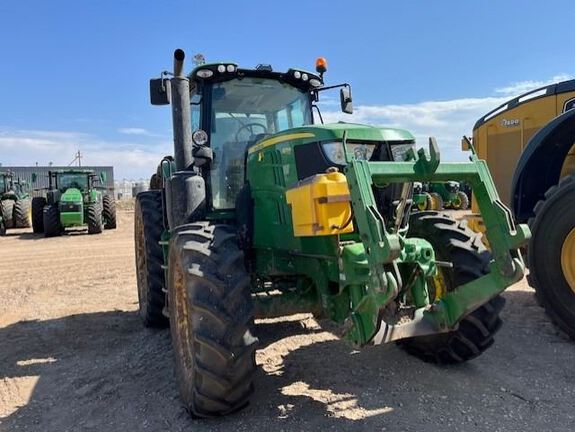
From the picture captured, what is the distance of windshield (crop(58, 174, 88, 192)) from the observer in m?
18.9

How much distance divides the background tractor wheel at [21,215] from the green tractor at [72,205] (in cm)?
197

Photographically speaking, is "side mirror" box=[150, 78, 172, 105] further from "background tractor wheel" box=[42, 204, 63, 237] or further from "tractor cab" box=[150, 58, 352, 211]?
"background tractor wheel" box=[42, 204, 63, 237]

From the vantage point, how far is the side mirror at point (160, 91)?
183 inches

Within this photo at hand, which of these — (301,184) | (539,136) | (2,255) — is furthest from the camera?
(2,255)

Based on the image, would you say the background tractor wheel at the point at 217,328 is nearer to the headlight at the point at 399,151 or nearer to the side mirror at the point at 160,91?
the headlight at the point at 399,151

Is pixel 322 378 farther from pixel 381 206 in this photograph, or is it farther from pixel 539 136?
pixel 539 136

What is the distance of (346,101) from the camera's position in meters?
5.60

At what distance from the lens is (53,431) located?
11.8 ft

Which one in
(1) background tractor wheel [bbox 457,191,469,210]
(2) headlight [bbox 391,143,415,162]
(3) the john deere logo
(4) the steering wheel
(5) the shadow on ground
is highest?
(3) the john deere logo

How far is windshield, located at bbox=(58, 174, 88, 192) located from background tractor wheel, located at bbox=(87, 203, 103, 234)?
1.47m

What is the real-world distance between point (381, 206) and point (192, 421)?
1951 mm

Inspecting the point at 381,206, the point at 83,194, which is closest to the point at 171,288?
the point at 381,206

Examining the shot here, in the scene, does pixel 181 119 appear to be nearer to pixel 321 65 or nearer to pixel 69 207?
pixel 321 65

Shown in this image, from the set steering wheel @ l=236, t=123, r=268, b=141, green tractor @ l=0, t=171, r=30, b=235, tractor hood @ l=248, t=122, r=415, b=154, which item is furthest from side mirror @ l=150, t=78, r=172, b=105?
green tractor @ l=0, t=171, r=30, b=235
